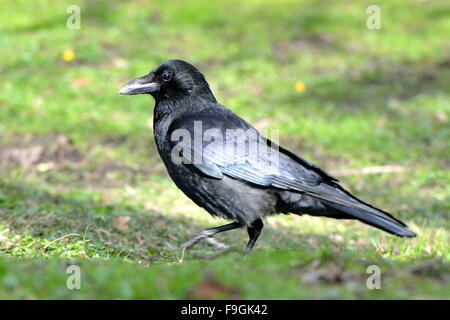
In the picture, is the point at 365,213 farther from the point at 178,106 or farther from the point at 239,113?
the point at 239,113

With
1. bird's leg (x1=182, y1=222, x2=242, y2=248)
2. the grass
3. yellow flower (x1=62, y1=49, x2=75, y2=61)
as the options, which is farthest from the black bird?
yellow flower (x1=62, y1=49, x2=75, y2=61)

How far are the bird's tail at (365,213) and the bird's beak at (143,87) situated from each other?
1.78m

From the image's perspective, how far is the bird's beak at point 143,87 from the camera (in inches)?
224

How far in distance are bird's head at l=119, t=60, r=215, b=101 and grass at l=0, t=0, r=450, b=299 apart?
4.17ft

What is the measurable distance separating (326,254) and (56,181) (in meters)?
4.68

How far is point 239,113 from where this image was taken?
10.3 meters

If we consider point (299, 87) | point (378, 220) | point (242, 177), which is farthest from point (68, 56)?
point (378, 220)

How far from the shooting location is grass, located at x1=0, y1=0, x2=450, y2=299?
3787 millimetres

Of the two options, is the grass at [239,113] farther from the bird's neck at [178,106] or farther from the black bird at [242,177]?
→ the bird's neck at [178,106]

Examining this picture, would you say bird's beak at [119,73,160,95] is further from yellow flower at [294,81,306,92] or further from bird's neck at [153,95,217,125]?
yellow flower at [294,81,306,92]

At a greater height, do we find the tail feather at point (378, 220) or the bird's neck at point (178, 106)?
the bird's neck at point (178, 106)

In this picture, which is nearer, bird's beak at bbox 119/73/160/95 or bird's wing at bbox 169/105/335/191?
bird's wing at bbox 169/105/335/191

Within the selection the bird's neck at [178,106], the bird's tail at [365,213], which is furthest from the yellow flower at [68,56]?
the bird's tail at [365,213]
